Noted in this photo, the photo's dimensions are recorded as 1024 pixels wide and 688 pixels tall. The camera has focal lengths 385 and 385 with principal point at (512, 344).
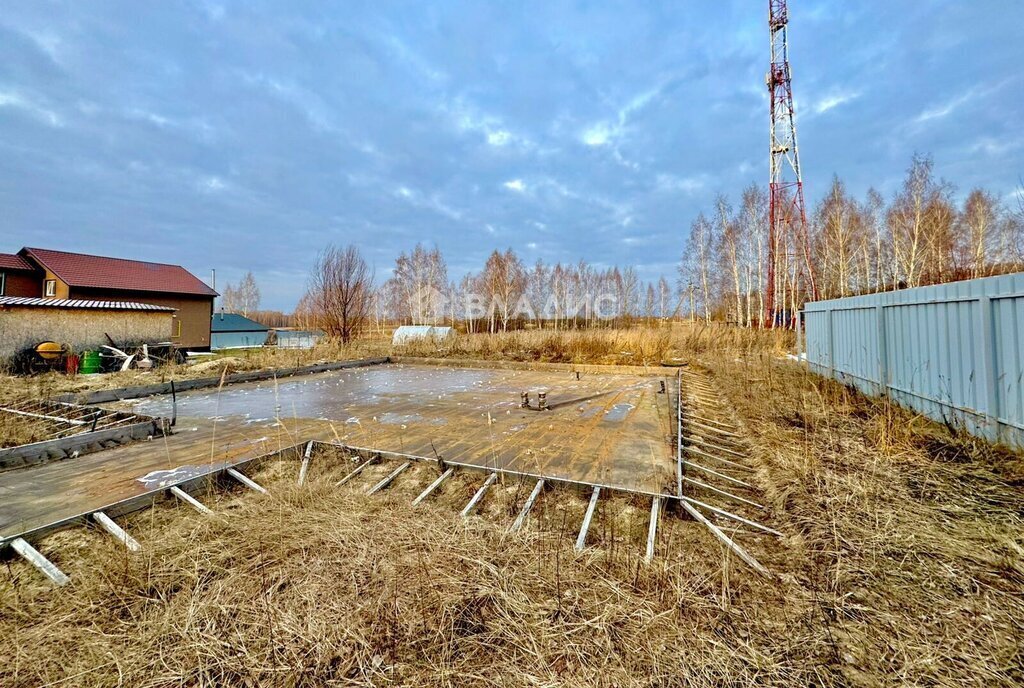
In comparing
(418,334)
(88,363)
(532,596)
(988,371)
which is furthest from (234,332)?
(988,371)

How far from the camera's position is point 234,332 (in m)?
23.2

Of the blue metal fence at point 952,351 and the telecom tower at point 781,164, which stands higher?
the telecom tower at point 781,164

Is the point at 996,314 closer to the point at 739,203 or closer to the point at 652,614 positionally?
the point at 652,614

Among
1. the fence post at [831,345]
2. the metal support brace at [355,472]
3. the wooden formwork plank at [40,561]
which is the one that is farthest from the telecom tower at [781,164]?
the wooden formwork plank at [40,561]

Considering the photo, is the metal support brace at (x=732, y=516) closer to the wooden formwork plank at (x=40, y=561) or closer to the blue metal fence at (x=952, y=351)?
the blue metal fence at (x=952, y=351)

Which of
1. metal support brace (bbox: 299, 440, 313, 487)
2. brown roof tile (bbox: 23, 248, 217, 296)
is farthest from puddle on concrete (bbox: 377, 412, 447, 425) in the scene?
brown roof tile (bbox: 23, 248, 217, 296)

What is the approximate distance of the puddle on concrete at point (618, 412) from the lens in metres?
4.75

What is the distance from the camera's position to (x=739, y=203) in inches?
671

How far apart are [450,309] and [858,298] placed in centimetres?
2326

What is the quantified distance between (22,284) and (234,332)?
8.92 meters

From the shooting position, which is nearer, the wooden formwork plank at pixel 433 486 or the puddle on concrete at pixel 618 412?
the wooden formwork plank at pixel 433 486

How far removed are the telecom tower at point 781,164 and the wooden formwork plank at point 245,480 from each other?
55.3 ft

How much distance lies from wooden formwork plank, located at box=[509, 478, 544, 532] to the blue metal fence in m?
3.34

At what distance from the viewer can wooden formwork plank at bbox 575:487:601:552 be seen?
1.99m
